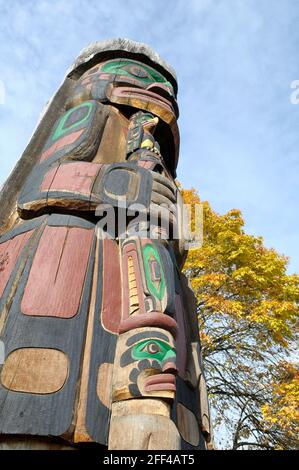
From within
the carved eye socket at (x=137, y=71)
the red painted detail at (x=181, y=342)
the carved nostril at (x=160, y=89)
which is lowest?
the red painted detail at (x=181, y=342)

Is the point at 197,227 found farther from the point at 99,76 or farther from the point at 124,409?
the point at 124,409

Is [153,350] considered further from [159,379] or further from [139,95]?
[139,95]

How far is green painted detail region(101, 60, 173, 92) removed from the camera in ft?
14.8

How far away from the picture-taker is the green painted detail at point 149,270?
2061 mm

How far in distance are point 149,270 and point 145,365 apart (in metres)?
0.57

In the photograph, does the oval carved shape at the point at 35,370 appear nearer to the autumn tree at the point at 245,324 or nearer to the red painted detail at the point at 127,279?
the red painted detail at the point at 127,279

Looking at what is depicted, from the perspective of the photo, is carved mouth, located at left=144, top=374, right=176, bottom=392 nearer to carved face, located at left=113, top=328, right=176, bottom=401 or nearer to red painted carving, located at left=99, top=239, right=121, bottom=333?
carved face, located at left=113, top=328, right=176, bottom=401

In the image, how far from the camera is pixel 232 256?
7.84 m

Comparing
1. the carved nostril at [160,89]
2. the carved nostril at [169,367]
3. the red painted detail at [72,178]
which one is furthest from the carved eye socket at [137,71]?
the carved nostril at [169,367]

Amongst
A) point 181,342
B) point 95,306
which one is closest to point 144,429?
point 95,306

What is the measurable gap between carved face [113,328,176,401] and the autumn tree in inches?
210

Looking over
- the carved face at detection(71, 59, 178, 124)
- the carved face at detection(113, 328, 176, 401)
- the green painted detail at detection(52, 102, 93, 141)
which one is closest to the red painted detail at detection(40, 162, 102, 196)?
the green painted detail at detection(52, 102, 93, 141)

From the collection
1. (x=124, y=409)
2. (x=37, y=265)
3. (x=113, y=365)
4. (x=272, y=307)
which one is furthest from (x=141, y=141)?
(x=272, y=307)

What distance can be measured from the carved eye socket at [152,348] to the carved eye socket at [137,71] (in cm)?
349
